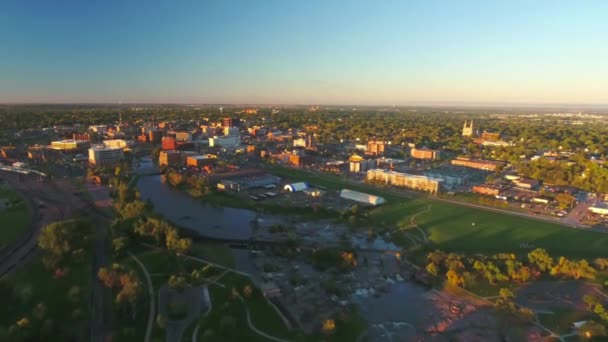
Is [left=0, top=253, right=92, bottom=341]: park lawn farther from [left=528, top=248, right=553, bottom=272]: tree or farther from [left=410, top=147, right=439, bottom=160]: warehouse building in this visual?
[left=410, top=147, right=439, bottom=160]: warehouse building

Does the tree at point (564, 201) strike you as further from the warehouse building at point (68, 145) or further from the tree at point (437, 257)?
the warehouse building at point (68, 145)

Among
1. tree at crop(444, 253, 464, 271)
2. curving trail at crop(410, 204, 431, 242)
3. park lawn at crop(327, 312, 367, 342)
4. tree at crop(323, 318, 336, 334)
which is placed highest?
tree at crop(444, 253, 464, 271)

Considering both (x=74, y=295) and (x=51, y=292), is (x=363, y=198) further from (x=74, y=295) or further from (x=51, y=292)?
(x=51, y=292)

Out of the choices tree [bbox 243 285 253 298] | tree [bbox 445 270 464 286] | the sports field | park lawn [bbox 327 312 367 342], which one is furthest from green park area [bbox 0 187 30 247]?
tree [bbox 445 270 464 286]

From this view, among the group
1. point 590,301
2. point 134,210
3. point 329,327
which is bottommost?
point 329,327

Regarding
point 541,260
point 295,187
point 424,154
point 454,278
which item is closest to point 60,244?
point 454,278

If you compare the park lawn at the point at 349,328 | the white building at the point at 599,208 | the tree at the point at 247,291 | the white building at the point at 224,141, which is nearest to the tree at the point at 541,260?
the park lawn at the point at 349,328

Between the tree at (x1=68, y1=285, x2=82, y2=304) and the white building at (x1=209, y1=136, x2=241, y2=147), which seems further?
the white building at (x1=209, y1=136, x2=241, y2=147)

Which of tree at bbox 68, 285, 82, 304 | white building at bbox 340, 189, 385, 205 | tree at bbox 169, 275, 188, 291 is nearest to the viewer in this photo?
tree at bbox 68, 285, 82, 304
